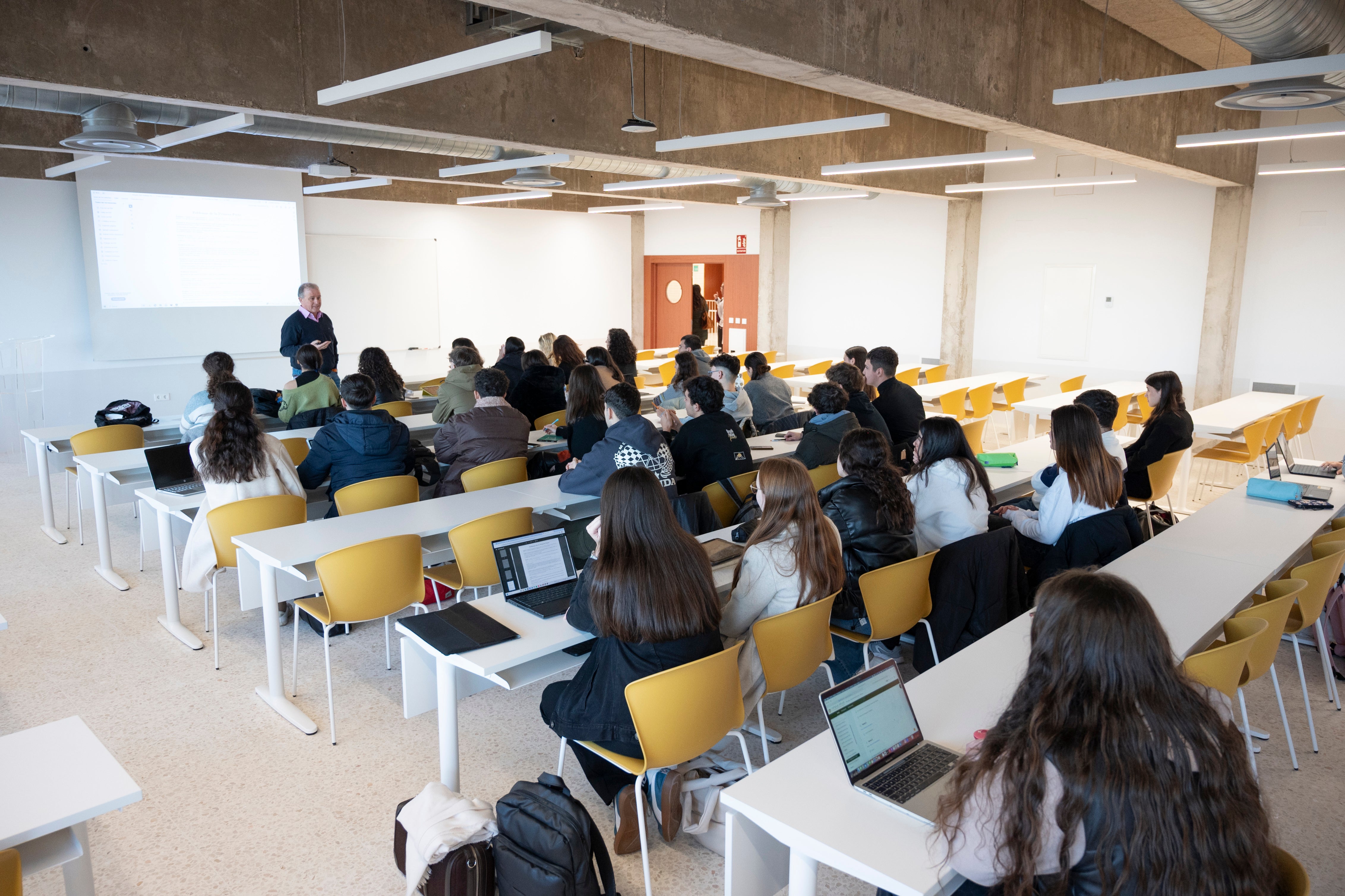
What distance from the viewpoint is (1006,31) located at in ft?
18.0

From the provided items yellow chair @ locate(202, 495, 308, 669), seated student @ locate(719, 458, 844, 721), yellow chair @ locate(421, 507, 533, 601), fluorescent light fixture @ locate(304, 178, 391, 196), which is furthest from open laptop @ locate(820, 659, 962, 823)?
fluorescent light fixture @ locate(304, 178, 391, 196)

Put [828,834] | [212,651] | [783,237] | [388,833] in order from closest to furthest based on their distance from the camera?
[828,834] → [388,833] → [212,651] → [783,237]

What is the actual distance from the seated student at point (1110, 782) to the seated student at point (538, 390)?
228 inches

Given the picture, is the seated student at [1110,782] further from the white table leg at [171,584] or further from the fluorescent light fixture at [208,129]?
the fluorescent light fixture at [208,129]

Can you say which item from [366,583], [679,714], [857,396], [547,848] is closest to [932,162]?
[857,396]

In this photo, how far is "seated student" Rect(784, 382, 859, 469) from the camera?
5.15 m

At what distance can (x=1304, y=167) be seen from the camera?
8.05 metres

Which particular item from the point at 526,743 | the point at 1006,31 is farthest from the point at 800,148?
the point at 526,743

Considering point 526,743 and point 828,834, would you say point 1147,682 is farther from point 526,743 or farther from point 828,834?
point 526,743

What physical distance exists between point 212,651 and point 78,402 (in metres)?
7.58

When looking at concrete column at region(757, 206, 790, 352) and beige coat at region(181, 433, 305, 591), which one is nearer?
beige coat at region(181, 433, 305, 591)

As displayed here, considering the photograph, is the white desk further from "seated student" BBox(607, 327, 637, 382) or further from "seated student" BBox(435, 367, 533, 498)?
"seated student" BBox(607, 327, 637, 382)

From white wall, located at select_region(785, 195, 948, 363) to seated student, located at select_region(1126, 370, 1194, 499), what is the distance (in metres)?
6.64

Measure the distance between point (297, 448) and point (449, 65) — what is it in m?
2.98
